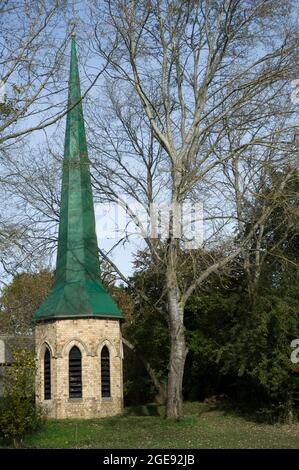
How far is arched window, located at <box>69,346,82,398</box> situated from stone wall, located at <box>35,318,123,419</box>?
0.13 m

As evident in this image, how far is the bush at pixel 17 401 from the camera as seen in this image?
15203mm

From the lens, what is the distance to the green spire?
75.5 ft

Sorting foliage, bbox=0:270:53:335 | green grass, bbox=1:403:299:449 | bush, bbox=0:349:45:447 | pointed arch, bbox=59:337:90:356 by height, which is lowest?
green grass, bbox=1:403:299:449

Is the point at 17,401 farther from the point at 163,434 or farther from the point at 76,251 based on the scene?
the point at 76,251

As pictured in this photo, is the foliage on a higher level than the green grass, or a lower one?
higher

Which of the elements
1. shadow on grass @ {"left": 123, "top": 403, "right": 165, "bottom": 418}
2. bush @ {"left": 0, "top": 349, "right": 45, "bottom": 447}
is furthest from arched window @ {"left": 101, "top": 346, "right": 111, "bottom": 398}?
bush @ {"left": 0, "top": 349, "right": 45, "bottom": 447}

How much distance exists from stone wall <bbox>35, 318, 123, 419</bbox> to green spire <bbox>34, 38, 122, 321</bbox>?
0.44 metres

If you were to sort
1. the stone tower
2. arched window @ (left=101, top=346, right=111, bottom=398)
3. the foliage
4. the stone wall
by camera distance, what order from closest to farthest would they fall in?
the stone wall
the stone tower
arched window @ (left=101, top=346, right=111, bottom=398)
the foliage

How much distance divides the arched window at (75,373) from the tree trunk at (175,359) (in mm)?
4447

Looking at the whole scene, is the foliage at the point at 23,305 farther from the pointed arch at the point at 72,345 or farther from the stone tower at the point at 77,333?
the pointed arch at the point at 72,345

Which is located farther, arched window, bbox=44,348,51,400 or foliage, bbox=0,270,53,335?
foliage, bbox=0,270,53,335
